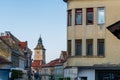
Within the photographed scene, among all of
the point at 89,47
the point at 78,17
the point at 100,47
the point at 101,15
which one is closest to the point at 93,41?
the point at 89,47

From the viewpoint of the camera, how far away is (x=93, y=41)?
58.6 m

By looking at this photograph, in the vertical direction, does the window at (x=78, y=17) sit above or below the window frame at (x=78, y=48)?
above

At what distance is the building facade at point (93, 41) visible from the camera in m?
58.3

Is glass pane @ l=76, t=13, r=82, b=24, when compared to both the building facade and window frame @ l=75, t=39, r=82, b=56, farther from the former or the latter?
window frame @ l=75, t=39, r=82, b=56

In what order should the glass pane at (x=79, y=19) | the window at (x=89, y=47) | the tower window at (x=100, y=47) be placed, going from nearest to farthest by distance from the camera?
1. the tower window at (x=100, y=47)
2. the window at (x=89, y=47)
3. the glass pane at (x=79, y=19)

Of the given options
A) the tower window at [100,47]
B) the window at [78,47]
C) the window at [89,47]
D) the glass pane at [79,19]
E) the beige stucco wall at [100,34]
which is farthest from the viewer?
the glass pane at [79,19]

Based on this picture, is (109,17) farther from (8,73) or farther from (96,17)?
(8,73)

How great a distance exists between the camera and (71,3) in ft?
198

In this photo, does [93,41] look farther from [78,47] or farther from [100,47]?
[78,47]

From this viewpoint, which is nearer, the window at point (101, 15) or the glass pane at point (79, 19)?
the window at point (101, 15)

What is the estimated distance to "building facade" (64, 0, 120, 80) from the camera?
58281 mm

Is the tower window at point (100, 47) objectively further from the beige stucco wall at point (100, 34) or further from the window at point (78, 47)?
the window at point (78, 47)

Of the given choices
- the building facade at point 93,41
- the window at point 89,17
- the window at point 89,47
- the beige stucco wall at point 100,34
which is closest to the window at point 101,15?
the building facade at point 93,41

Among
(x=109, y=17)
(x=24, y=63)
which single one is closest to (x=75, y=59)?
(x=109, y=17)
